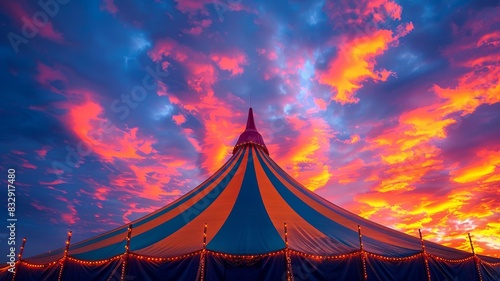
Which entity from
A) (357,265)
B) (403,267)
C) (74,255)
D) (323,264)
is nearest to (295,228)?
(323,264)

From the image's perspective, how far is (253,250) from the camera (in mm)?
5203

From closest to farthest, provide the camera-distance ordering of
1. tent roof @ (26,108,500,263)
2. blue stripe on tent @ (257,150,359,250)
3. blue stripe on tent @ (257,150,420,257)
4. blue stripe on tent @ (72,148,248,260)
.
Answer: tent roof @ (26,108,500,263), blue stripe on tent @ (72,148,248,260), blue stripe on tent @ (257,150,420,257), blue stripe on tent @ (257,150,359,250)

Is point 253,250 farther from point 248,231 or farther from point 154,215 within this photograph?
point 154,215

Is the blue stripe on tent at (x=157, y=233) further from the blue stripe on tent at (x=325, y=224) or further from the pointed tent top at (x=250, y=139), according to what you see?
the pointed tent top at (x=250, y=139)

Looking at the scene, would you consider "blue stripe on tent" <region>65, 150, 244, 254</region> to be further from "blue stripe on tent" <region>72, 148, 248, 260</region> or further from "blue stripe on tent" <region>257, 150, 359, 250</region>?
"blue stripe on tent" <region>257, 150, 359, 250</region>

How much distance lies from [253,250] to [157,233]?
6.95ft

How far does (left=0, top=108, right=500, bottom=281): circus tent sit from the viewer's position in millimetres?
5172

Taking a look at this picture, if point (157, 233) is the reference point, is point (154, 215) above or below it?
above

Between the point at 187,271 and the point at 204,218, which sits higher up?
the point at 204,218

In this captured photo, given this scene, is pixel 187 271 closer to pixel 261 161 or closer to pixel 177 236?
pixel 177 236

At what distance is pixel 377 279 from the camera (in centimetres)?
533

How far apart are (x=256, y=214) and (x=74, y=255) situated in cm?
356

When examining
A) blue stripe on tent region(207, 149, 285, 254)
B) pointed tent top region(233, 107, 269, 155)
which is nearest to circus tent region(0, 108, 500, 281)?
blue stripe on tent region(207, 149, 285, 254)

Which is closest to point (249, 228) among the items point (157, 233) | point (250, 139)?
point (157, 233)
